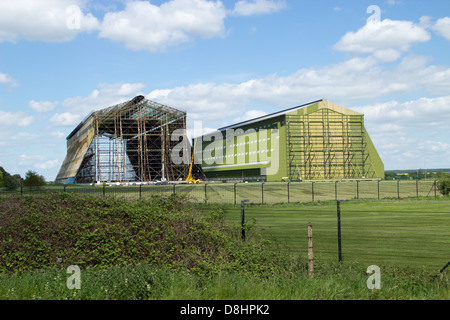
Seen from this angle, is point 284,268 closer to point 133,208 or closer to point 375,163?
point 133,208

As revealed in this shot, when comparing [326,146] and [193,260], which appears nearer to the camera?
[193,260]

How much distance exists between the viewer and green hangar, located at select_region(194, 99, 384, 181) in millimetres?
68688

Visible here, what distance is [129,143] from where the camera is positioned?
74375 mm

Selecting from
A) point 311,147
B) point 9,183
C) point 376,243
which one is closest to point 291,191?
point 311,147

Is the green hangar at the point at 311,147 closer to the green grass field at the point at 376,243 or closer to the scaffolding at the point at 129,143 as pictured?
the scaffolding at the point at 129,143

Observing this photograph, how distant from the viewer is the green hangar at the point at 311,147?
6869cm

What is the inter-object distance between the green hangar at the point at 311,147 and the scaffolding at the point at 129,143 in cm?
1414

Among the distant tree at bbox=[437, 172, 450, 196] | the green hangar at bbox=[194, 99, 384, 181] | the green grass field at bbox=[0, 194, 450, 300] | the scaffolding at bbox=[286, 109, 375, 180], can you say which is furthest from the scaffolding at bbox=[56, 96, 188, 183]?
the green grass field at bbox=[0, 194, 450, 300]

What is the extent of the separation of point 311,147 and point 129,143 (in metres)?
32.5

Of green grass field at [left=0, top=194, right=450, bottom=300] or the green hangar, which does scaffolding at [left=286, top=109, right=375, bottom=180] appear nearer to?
the green hangar

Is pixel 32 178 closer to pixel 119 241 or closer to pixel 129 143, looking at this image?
pixel 129 143

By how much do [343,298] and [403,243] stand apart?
248 inches

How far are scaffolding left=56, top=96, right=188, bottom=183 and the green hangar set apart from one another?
14137mm
